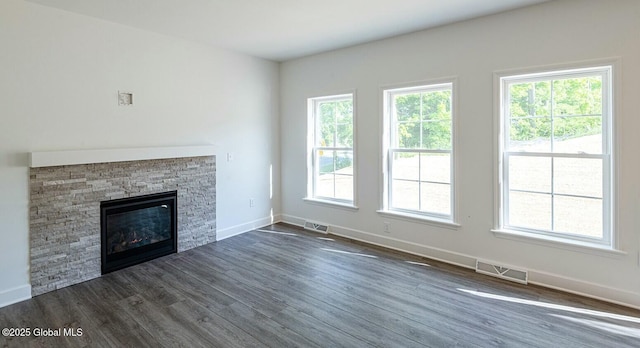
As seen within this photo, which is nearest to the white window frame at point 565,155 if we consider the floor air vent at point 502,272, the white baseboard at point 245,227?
the floor air vent at point 502,272

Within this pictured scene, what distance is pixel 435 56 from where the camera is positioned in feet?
12.4

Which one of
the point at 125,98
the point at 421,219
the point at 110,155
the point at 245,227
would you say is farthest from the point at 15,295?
the point at 421,219

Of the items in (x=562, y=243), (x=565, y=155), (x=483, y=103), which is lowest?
A: (x=562, y=243)

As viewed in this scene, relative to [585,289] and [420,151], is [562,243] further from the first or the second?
[420,151]

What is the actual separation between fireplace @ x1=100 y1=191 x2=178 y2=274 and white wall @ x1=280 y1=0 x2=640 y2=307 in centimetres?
206

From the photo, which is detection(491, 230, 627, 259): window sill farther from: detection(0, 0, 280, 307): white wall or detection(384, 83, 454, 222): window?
detection(0, 0, 280, 307): white wall

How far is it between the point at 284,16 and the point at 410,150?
2154 mm

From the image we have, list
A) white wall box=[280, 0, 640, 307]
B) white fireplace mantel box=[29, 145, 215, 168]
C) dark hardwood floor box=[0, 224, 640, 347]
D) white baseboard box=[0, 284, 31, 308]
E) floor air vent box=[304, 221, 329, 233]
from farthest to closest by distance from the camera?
floor air vent box=[304, 221, 329, 233], white fireplace mantel box=[29, 145, 215, 168], white baseboard box=[0, 284, 31, 308], white wall box=[280, 0, 640, 307], dark hardwood floor box=[0, 224, 640, 347]

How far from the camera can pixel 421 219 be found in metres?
4.02

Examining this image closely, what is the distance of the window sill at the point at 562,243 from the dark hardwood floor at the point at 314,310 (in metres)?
Result: 0.43

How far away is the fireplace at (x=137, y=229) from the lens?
142 inches

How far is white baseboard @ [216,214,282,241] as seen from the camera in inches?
187

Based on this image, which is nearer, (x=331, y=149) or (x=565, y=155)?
(x=565, y=155)

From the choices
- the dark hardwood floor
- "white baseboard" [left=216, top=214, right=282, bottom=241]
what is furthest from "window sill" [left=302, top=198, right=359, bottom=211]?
the dark hardwood floor
